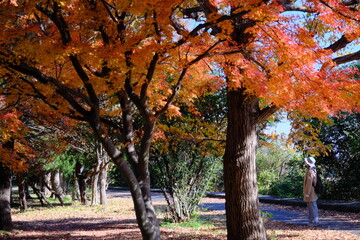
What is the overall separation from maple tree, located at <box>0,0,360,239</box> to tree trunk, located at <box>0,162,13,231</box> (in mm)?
4620

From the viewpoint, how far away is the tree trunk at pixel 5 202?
35.6 feet

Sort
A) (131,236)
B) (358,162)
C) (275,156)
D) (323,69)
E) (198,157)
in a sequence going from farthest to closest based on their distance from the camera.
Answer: (275,156)
(358,162)
(198,157)
(131,236)
(323,69)

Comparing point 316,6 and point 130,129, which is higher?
point 316,6

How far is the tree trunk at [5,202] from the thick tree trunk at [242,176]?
713 cm

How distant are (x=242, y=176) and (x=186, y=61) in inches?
92.9

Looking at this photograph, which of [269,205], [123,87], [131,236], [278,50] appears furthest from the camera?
[269,205]

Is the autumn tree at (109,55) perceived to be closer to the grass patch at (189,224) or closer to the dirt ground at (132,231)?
the dirt ground at (132,231)

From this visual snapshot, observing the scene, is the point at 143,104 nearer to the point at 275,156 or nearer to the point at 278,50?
the point at 278,50

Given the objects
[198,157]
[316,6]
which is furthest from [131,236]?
[316,6]

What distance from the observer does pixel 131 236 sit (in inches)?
359

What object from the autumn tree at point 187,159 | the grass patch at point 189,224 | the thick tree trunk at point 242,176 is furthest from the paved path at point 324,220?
the thick tree trunk at point 242,176

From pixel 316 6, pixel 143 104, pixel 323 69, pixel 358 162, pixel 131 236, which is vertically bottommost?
pixel 131 236

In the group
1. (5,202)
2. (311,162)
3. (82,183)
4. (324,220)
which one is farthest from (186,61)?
(82,183)

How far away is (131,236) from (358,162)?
31.9ft
